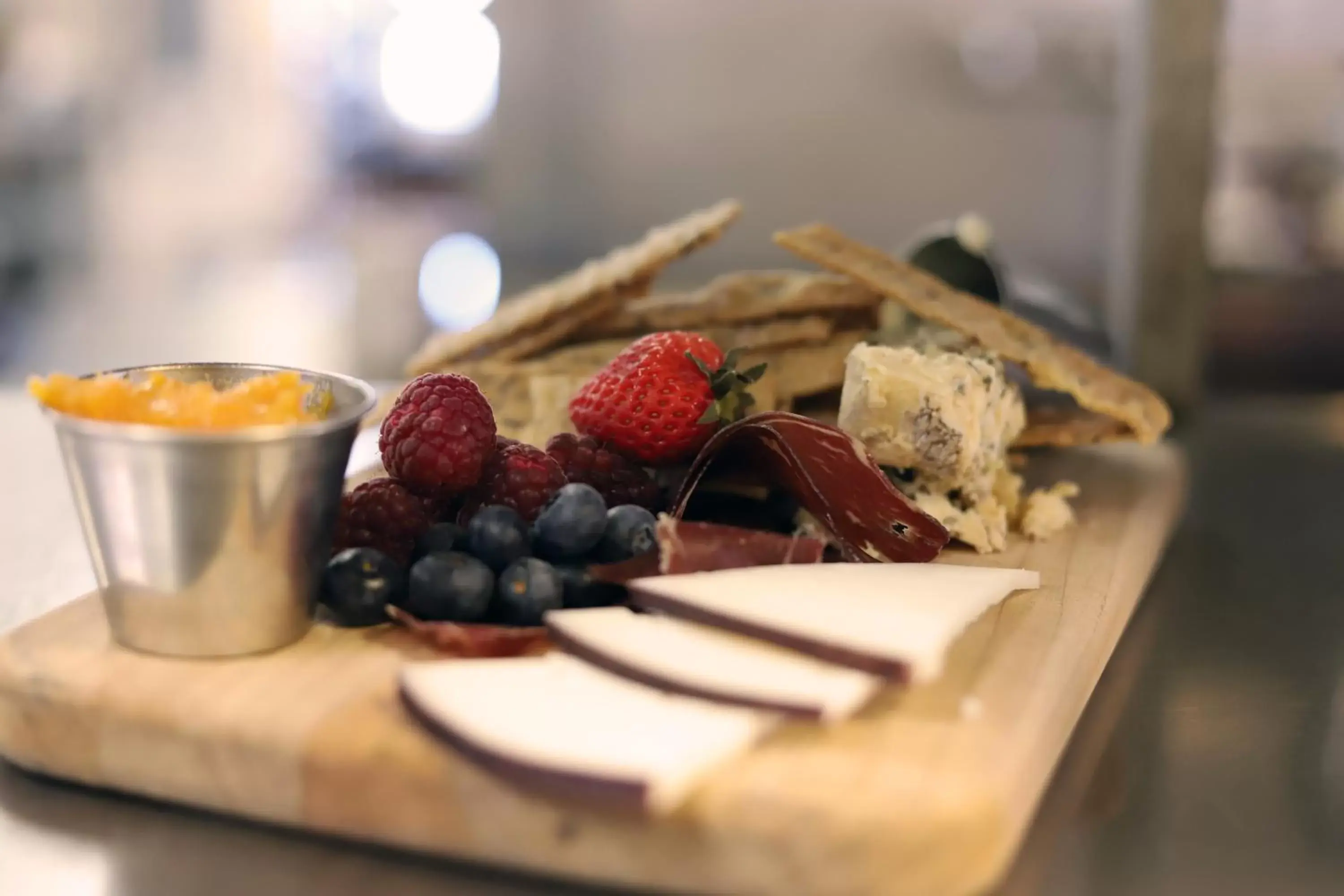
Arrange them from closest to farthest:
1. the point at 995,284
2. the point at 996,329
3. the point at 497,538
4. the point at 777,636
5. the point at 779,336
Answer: the point at 777,636
the point at 497,538
the point at 996,329
the point at 779,336
the point at 995,284

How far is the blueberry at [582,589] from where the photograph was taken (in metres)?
0.86

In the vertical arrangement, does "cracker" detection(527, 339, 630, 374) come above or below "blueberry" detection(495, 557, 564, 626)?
above

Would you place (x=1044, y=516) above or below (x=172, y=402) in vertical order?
below

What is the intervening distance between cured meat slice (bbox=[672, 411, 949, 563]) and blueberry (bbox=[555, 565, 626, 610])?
0.40 feet

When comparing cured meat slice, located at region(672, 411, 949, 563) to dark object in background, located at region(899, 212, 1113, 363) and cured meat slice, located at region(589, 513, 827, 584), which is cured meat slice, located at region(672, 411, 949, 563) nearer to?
cured meat slice, located at region(589, 513, 827, 584)

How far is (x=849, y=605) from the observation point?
0.77 metres

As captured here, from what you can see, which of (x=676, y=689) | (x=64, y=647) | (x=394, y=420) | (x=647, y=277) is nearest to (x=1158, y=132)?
(x=647, y=277)

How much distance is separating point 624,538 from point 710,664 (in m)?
0.21

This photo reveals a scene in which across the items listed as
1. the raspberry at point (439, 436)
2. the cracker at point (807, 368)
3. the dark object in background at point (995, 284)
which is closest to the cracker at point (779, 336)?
the cracker at point (807, 368)

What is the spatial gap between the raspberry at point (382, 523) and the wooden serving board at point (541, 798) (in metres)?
0.08

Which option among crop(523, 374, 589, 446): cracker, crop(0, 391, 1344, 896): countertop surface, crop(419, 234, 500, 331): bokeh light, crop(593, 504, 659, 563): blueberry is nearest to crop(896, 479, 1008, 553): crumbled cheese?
crop(0, 391, 1344, 896): countertop surface

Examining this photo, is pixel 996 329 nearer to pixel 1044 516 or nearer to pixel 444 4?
pixel 1044 516

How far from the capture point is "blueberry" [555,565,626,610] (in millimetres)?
863

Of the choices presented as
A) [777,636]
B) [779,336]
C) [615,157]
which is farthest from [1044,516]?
[615,157]
